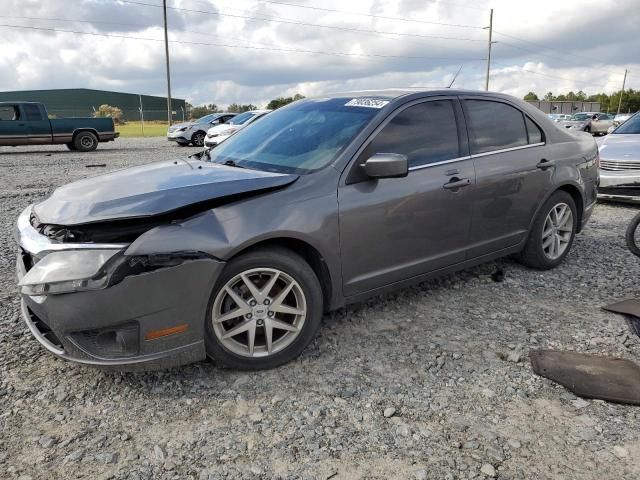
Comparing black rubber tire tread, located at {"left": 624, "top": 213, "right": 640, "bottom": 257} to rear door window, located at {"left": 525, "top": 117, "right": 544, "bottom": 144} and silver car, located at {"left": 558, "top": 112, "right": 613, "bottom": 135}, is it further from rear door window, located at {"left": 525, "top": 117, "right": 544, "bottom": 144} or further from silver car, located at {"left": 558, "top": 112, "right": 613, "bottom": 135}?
silver car, located at {"left": 558, "top": 112, "right": 613, "bottom": 135}

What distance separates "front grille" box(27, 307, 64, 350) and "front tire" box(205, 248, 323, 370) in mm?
775

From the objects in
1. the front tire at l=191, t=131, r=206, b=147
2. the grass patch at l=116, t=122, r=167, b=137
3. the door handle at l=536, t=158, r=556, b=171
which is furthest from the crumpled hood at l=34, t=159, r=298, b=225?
the grass patch at l=116, t=122, r=167, b=137

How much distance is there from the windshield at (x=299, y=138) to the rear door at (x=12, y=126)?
15315 mm

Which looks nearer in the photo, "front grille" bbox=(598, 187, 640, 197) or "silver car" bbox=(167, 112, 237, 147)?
"front grille" bbox=(598, 187, 640, 197)

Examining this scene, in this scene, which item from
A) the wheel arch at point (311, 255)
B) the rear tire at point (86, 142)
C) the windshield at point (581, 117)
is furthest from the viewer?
the windshield at point (581, 117)

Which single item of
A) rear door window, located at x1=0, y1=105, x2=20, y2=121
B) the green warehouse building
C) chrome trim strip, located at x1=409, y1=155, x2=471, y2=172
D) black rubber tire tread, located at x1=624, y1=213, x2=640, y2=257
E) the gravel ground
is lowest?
the gravel ground

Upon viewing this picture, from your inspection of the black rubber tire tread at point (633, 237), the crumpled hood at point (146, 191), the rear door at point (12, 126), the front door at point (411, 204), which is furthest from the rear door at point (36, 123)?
the black rubber tire tread at point (633, 237)

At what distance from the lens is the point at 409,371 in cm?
302

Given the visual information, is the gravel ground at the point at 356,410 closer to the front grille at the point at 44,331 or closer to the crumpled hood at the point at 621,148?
the front grille at the point at 44,331

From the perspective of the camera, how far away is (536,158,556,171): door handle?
173 inches

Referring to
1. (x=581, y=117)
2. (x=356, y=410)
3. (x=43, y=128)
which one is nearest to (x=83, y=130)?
(x=43, y=128)

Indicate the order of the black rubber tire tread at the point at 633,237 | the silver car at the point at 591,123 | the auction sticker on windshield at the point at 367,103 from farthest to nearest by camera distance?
1. the silver car at the point at 591,123
2. the black rubber tire tread at the point at 633,237
3. the auction sticker on windshield at the point at 367,103

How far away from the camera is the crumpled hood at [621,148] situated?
7.57 meters

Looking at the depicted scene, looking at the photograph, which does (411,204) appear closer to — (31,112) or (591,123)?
(31,112)
